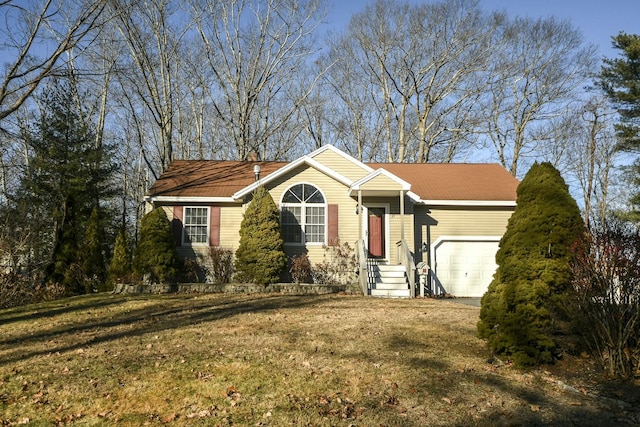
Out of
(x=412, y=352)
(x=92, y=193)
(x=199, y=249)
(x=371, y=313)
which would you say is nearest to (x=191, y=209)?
(x=199, y=249)

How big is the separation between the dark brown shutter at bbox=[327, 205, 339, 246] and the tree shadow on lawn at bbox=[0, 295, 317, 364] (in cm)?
337

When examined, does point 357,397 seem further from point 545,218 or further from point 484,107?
point 484,107

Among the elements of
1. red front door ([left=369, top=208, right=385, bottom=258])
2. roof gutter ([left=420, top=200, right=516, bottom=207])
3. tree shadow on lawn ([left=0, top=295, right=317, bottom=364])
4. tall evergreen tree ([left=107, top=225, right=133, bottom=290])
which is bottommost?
tree shadow on lawn ([left=0, top=295, right=317, bottom=364])

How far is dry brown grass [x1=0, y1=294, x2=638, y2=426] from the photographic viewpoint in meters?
4.84

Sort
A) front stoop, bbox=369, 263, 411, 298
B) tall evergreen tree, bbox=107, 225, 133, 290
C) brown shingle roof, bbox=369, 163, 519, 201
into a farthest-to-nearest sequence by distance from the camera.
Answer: brown shingle roof, bbox=369, 163, 519, 201, tall evergreen tree, bbox=107, 225, 133, 290, front stoop, bbox=369, 263, 411, 298

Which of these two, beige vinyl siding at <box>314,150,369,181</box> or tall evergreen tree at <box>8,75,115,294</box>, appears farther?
beige vinyl siding at <box>314,150,369,181</box>

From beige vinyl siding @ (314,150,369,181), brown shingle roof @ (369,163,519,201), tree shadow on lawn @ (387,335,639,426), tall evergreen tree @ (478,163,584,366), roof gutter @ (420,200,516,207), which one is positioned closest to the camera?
tree shadow on lawn @ (387,335,639,426)

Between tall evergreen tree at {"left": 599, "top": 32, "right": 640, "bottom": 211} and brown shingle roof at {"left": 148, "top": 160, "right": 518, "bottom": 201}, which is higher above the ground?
tall evergreen tree at {"left": 599, "top": 32, "right": 640, "bottom": 211}

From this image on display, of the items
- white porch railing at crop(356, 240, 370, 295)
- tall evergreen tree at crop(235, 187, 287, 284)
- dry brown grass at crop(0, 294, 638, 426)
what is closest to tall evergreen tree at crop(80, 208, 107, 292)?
tall evergreen tree at crop(235, 187, 287, 284)

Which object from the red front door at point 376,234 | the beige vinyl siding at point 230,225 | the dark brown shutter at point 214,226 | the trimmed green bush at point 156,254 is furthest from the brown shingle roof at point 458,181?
the trimmed green bush at point 156,254

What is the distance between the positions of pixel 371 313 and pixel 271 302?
2.86 m

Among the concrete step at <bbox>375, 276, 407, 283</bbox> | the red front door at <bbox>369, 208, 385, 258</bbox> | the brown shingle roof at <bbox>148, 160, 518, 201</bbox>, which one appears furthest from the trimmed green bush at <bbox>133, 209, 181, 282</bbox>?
the red front door at <bbox>369, 208, 385, 258</bbox>

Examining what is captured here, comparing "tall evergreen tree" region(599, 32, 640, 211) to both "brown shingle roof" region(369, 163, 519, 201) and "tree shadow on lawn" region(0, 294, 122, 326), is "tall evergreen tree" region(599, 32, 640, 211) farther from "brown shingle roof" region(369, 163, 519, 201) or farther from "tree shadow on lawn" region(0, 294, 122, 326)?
"tree shadow on lawn" region(0, 294, 122, 326)

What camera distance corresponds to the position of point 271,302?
1191 centimetres
